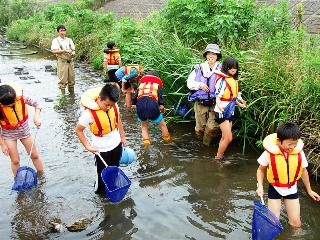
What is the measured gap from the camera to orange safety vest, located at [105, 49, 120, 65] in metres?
10.4

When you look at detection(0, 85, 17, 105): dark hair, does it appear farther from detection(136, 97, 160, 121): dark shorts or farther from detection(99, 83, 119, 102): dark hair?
detection(136, 97, 160, 121): dark shorts

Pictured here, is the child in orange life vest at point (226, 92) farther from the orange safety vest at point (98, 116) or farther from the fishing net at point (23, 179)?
the fishing net at point (23, 179)

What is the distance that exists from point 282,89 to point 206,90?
1.21 meters

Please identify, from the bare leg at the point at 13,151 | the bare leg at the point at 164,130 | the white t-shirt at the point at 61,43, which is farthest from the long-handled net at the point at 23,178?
the white t-shirt at the point at 61,43

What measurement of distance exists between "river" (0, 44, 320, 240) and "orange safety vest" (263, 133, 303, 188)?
0.73 m

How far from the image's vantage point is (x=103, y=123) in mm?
5102

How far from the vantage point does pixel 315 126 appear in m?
6.19

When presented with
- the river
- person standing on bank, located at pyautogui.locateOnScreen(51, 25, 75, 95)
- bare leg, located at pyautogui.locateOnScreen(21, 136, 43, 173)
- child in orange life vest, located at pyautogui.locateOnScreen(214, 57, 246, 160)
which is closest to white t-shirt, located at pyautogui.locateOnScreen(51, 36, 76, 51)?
person standing on bank, located at pyautogui.locateOnScreen(51, 25, 75, 95)

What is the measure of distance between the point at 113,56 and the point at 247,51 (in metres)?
4.00

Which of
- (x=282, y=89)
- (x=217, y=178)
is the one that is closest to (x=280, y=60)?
(x=282, y=89)

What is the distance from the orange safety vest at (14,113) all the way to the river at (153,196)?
1.00 meters

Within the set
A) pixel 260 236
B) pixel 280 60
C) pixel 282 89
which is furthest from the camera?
pixel 280 60

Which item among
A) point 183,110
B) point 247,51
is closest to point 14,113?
point 183,110

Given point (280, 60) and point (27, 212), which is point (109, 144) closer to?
point (27, 212)
